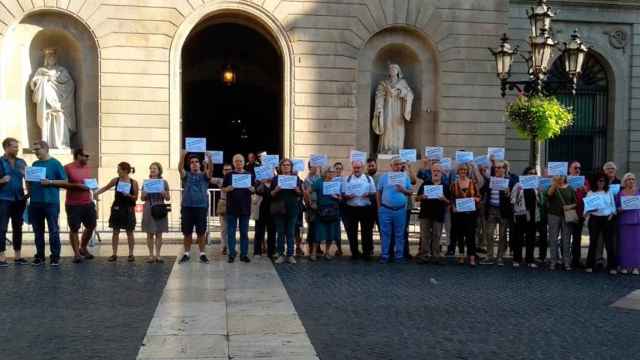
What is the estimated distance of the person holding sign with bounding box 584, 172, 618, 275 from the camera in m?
12.7

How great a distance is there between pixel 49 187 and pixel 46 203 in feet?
0.90

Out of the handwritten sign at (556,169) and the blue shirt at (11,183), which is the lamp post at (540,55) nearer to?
the handwritten sign at (556,169)

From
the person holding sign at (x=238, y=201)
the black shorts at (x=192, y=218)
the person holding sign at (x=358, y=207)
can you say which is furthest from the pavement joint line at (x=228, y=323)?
the person holding sign at (x=358, y=207)

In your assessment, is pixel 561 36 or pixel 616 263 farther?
pixel 561 36

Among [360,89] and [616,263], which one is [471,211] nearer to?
[616,263]

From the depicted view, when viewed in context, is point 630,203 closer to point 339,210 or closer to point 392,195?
point 392,195

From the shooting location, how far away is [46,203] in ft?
41.0

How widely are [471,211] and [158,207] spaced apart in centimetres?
550

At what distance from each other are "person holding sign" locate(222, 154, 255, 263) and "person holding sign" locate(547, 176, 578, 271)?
17.6 ft

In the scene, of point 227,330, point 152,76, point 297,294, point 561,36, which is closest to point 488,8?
point 561,36

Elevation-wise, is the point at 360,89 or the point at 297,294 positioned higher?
the point at 360,89

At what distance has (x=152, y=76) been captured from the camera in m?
19.4

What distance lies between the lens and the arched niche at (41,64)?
19.3 m

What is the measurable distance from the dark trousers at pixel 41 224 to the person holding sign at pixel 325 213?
175 inches
